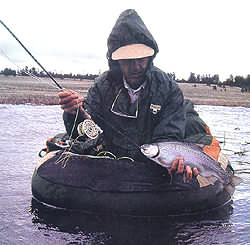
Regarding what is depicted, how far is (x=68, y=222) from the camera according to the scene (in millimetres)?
3855

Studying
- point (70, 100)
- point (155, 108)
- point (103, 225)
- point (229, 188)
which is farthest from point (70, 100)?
point (229, 188)

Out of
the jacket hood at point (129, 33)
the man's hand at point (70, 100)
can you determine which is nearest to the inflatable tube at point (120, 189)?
the man's hand at point (70, 100)

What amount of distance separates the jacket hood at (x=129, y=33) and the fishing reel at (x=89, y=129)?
0.86 m

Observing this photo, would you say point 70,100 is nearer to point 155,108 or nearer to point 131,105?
point 131,105

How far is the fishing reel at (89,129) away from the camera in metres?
4.35

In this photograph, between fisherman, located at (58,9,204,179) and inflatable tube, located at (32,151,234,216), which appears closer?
inflatable tube, located at (32,151,234,216)

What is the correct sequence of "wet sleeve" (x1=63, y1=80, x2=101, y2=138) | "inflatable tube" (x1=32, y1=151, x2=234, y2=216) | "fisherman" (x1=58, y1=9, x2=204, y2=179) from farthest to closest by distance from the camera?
"wet sleeve" (x1=63, y1=80, x2=101, y2=138), "fisherman" (x1=58, y1=9, x2=204, y2=179), "inflatable tube" (x1=32, y1=151, x2=234, y2=216)

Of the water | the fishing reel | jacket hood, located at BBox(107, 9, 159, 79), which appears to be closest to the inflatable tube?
the water

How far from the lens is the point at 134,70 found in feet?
14.5

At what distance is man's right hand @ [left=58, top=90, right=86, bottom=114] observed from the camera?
4.00 meters

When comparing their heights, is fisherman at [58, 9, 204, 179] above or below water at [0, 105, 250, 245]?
above

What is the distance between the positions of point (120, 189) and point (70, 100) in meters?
1.04

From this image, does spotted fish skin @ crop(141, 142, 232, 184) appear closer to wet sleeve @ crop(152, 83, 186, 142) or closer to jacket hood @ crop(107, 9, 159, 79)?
wet sleeve @ crop(152, 83, 186, 142)

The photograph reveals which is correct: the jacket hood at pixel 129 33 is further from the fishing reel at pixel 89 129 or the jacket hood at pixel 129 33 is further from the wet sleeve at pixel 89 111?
the fishing reel at pixel 89 129
